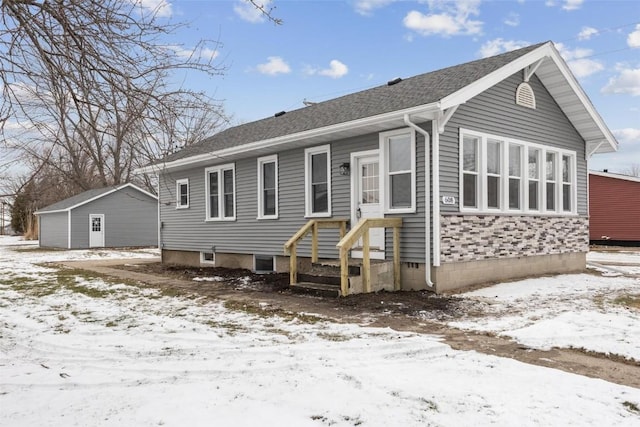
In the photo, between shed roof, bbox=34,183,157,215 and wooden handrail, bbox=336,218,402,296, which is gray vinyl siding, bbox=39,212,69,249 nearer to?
shed roof, bbox=34,183,157,215

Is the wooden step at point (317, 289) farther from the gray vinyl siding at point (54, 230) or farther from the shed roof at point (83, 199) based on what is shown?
the gray vinyl siding at point (54, 230)

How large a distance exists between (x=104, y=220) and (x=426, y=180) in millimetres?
25126

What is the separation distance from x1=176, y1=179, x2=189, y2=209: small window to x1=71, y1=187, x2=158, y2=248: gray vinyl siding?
13.8 m

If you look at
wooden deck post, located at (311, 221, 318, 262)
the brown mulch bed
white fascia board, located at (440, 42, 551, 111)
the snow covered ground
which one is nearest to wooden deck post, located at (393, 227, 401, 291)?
the brown mulch bed

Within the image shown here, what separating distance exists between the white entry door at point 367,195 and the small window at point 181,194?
7.04 meters

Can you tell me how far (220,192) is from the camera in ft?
46.0

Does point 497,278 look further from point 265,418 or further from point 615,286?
point 265,418

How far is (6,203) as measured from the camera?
525 centimetres

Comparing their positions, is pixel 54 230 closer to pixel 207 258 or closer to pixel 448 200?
pixel 207 258

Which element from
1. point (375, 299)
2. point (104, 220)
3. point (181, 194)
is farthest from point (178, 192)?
point (104, 220)

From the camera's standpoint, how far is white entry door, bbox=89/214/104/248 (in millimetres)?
29141

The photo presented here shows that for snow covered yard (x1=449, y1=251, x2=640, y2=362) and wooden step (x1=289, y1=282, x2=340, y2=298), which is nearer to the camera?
snow covered yard (x1=449, y1=251, x2=640, y2=362)

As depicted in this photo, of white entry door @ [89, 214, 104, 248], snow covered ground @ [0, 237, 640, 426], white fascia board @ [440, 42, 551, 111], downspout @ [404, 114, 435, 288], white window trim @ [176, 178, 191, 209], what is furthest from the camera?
white entry door @ [89, 214, 104, 248]

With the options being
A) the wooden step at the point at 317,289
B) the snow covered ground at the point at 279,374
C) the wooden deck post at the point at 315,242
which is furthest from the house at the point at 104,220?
the snow covered ground at the point at 279,374
